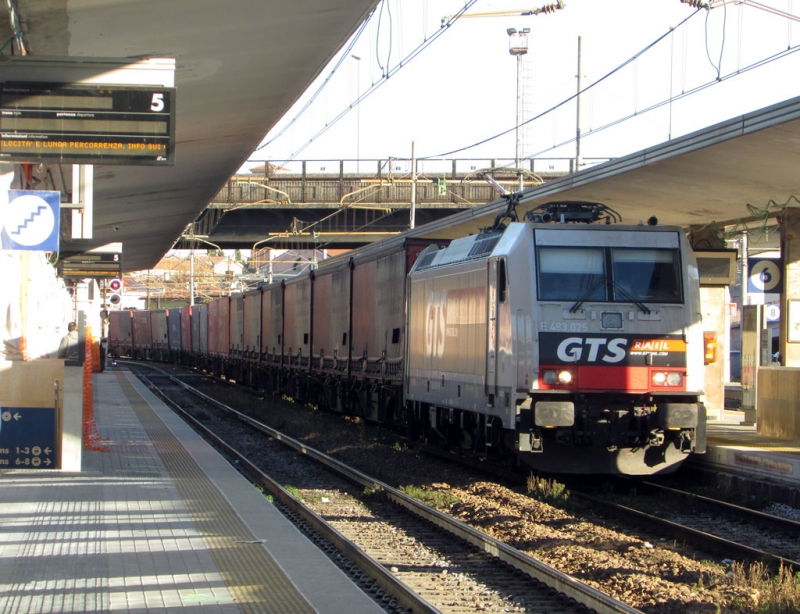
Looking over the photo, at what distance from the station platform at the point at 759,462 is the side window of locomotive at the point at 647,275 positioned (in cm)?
229

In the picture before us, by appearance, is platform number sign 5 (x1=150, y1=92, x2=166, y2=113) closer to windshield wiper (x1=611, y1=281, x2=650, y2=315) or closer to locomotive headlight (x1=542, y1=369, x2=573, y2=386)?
locomotive headlight (x1=542, y1=369, x2=573, y2=386)

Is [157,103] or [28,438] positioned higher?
[157,103]

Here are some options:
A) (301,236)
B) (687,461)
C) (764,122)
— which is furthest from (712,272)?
(301,236)

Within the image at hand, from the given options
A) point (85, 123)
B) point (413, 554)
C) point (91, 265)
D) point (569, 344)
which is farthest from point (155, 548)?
point (91, 265)

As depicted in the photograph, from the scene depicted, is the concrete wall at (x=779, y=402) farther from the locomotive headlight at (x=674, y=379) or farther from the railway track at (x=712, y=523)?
the locomotive headlight at (x=674, y=379)

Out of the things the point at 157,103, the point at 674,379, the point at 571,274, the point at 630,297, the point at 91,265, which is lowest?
the point at 674,379

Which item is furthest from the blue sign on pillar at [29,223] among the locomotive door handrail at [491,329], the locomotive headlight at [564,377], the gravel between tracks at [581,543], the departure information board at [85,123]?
the locomotive headlight at [564,377]

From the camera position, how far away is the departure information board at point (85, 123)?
9.12 metres

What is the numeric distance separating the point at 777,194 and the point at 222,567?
10.2 m

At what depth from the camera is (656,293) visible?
1181 centimetres

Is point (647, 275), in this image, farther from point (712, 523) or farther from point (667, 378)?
point (712, 523)

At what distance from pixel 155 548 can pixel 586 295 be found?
19.1 feet

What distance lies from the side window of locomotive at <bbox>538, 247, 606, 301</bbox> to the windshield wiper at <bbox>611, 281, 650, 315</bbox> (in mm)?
151

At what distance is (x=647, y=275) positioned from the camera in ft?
38.9
